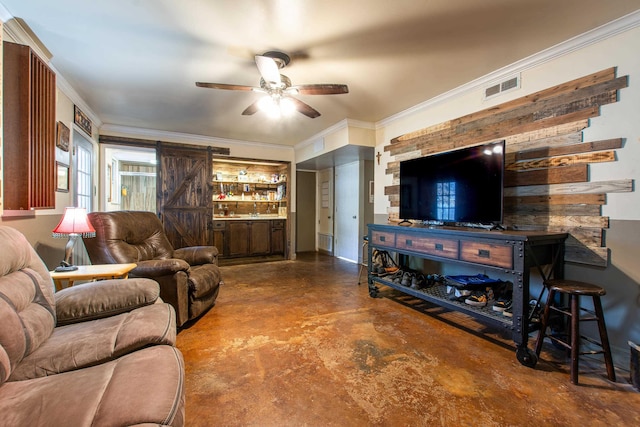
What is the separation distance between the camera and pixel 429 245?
2738 mm

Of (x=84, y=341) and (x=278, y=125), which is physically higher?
(x=278, y=125)

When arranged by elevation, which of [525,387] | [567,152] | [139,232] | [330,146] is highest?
[330,146]

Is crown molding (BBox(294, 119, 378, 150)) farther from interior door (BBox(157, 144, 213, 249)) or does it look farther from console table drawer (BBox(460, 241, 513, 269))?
console table drawer (BBox(460, 241, 513, 269))

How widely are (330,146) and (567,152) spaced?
3.10 metres

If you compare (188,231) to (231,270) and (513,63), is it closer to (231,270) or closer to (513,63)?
(231,270)

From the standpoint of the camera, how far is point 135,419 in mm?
825

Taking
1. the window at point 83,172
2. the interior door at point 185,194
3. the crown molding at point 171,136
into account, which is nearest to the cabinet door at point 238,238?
the interior door at point 185,194

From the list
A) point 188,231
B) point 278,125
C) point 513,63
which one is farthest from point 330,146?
point 188,231

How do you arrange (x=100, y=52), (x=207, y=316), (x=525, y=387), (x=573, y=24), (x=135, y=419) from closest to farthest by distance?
(x=135, y=419)
(x=525, y=387)
(x=573, y=24)
(x=100, y=52)
(x=207, y=316)

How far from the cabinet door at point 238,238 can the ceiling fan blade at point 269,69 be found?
3657 mm

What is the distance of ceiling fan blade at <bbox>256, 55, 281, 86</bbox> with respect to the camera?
212 centimetres

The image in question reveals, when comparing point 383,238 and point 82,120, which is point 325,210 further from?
point 82,120

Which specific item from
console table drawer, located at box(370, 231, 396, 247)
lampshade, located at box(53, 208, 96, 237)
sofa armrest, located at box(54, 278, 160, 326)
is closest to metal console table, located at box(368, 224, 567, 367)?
console table drawer, located at box(370, 231, 396, 247)

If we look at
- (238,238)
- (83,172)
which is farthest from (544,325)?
(83,172)
